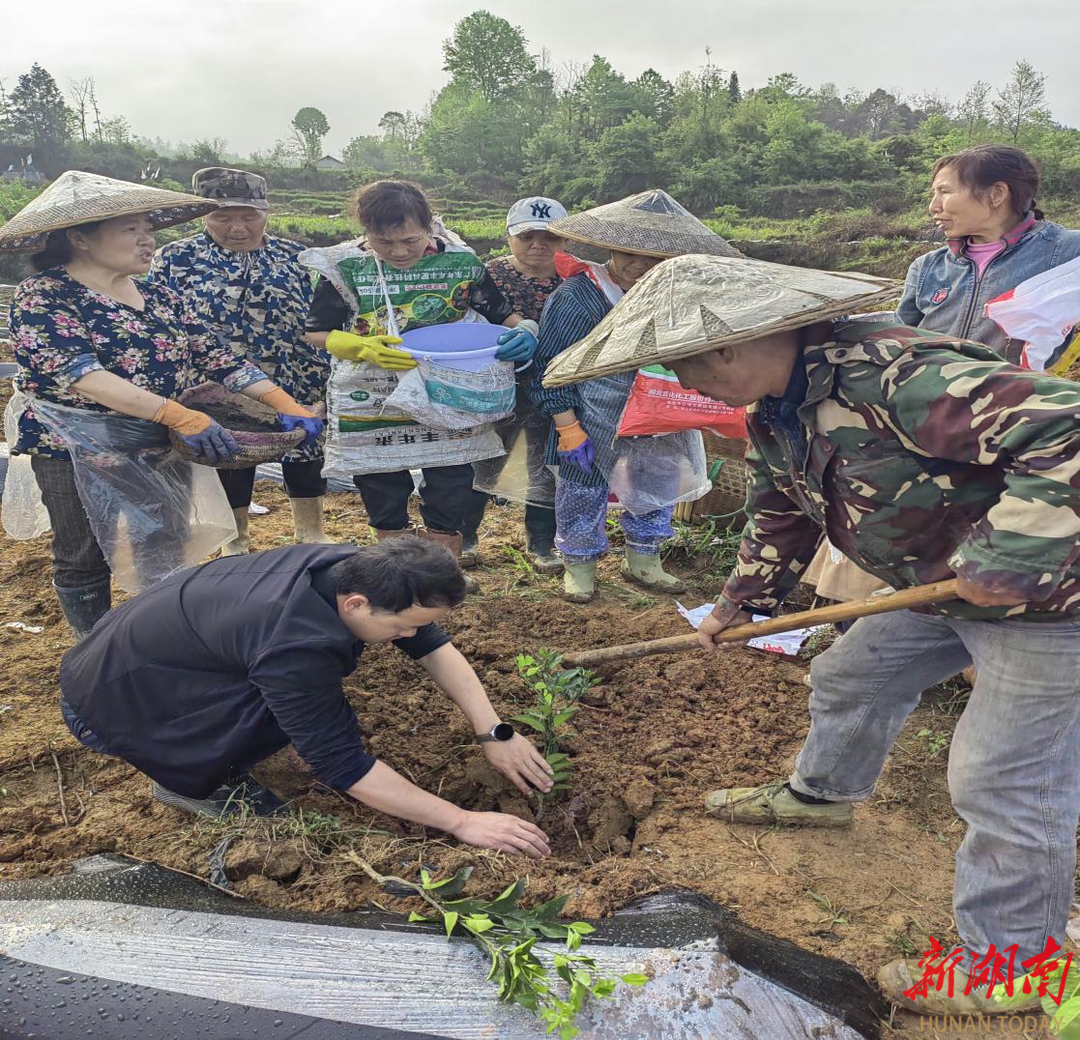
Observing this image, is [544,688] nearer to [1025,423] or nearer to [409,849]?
[409,849]

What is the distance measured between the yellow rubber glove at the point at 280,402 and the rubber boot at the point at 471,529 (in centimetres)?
88

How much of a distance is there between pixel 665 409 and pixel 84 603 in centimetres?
224

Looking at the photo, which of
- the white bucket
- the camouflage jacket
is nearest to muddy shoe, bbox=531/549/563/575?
the white bucket

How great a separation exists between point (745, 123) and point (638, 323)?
90.2 feet

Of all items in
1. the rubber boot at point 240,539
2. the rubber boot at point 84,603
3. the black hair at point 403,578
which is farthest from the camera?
the rubber boot at point 240,539

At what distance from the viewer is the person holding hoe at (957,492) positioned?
1.28 meters

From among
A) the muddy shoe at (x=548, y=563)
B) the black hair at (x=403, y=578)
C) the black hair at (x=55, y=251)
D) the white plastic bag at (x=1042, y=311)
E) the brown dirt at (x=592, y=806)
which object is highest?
the black hair at (x=55, y=251)

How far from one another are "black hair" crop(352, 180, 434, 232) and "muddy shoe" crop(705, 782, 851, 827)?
7.21ft

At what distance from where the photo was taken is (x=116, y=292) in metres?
2.61

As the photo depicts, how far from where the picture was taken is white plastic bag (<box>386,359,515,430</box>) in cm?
301

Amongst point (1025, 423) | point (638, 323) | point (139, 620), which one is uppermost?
point (638, 323)

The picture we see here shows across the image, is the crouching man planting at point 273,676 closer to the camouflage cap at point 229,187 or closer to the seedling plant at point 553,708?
the seedling plant at point 553,708

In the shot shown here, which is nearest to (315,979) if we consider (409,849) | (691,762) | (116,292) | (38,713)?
(409,849)

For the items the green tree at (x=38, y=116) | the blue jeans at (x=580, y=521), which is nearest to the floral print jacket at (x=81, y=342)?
the blue jeans at (x=580, y=521)
